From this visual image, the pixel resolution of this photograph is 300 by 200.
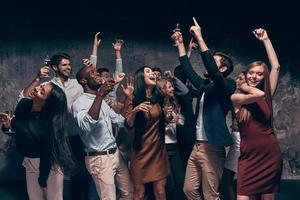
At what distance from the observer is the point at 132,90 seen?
249 inches

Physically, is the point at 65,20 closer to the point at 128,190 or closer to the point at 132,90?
the point at 132,90

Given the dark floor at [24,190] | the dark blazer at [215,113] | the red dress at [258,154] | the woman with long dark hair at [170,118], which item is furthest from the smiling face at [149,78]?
the dark floor at [24,190]

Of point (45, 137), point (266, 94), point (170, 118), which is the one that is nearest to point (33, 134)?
point (45, 137)

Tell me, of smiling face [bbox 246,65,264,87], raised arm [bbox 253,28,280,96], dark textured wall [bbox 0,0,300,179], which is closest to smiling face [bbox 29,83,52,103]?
smiling face [bbox 246,65,264,87]

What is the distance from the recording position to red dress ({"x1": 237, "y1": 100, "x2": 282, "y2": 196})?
5297 mm

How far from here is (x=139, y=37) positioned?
8.41 meters

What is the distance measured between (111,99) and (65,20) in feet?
6.94

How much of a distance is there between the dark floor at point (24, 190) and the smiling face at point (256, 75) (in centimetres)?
210

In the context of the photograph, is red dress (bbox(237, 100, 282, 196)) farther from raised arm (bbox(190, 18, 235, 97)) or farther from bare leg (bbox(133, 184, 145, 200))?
bare leg (bbox(133, 184, 145, 200))

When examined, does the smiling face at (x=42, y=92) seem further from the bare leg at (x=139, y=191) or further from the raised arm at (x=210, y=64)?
the raised arm at (x=210, y=64)

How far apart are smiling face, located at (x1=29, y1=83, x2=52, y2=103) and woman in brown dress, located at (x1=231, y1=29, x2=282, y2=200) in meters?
1.89

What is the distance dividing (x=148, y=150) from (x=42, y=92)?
1208 millimetres

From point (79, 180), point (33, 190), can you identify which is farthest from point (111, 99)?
point (33, 190)

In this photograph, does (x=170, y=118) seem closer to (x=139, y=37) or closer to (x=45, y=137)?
(x=45, y=137)
